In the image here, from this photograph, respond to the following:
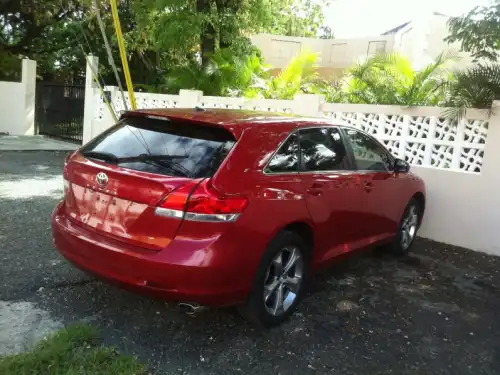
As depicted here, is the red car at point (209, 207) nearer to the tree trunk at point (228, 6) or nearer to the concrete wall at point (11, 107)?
the tree trunk at point (228, 6)

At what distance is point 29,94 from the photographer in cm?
1564

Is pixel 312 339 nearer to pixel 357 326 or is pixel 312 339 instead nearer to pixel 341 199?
pixel 357 326

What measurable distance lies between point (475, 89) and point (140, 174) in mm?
4534

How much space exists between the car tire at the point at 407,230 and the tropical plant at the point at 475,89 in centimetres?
128

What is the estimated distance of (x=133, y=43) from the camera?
13.3 m

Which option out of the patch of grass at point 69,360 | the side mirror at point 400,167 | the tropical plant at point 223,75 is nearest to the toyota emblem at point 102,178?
the patch of grass at point 69,360

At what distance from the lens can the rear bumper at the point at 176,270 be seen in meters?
3.16

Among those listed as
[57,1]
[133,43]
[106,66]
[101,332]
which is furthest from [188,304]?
[57,1]

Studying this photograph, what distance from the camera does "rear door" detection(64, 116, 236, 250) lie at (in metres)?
3.23

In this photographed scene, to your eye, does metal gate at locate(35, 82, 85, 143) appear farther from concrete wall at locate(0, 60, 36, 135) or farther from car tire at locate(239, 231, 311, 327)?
car tire at locate(239, 231, 311, 327)

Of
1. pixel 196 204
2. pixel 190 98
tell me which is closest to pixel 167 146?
pixel 196 204

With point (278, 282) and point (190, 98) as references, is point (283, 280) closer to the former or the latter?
point (278, 282)

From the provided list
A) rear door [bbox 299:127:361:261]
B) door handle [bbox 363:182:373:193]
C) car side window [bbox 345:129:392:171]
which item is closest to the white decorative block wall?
car side window [bbox 345:129:392:171]

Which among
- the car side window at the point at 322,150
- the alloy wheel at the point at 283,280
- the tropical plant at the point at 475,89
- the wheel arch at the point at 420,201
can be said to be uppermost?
the tropical plant at the point at 475,89
